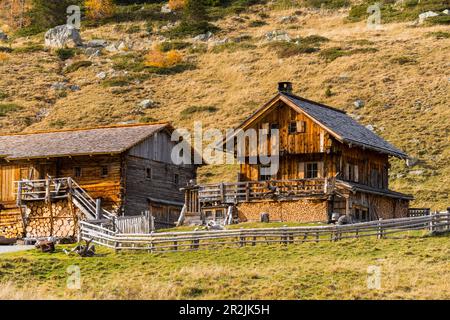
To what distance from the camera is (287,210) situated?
4834 centimetres

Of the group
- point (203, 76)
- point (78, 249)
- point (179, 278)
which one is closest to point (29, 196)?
point (78, 249)

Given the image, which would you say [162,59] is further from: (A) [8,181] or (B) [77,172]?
(B) [77,172]

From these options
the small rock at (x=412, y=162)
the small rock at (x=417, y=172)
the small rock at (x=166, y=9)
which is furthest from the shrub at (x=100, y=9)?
the small rock at (x=417, y=172)

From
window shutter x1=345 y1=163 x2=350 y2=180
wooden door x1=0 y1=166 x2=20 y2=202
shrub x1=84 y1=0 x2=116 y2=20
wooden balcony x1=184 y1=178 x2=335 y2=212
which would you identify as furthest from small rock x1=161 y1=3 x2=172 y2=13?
window shutter x1=345 y1=163 x2=350 y2=180

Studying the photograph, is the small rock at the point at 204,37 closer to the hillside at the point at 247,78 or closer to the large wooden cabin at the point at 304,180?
the hillside at the point at 247,78

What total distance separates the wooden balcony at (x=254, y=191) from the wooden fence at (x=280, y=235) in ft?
23.5

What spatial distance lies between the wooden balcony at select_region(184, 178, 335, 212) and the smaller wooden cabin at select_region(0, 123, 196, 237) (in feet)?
12.2

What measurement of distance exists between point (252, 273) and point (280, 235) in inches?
242

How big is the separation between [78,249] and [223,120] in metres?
46.2

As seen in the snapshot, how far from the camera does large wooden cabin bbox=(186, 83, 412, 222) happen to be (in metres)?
47.8

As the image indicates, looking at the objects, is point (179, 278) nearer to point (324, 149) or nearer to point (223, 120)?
point (324, 149)

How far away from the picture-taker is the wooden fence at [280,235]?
3881cm

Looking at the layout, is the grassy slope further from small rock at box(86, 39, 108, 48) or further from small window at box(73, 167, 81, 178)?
small rock at box(86, 39, 108, 48)

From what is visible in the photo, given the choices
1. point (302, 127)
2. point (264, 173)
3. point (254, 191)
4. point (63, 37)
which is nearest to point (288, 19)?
point (63, 37)
